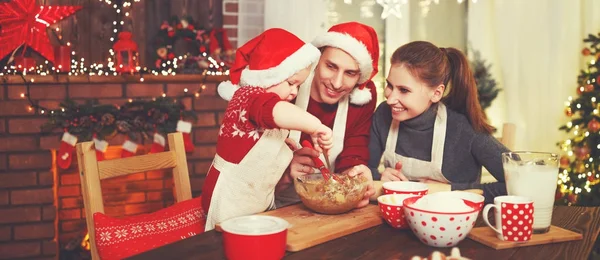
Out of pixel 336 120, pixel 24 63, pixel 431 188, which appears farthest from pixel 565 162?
pixel 24 63

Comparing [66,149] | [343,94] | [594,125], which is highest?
[343,94]

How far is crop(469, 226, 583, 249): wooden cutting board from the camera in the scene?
1307mm

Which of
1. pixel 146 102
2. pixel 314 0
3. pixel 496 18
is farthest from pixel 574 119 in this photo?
pixel 146 102

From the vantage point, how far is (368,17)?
12.7ft

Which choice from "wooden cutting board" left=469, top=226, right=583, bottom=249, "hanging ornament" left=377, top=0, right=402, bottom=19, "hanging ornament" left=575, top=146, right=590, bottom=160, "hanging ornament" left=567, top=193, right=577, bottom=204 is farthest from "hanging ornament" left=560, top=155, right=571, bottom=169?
"wooden cutting board" left=469, top=226, right=583, bottom=249

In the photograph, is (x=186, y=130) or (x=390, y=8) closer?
(x=186, y=130)

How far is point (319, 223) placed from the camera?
145 centimetres

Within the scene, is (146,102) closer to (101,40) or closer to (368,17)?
(101,40)

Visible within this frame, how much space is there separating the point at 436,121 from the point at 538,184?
64 centimetres

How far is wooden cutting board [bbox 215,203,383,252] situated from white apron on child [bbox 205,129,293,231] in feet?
0.31

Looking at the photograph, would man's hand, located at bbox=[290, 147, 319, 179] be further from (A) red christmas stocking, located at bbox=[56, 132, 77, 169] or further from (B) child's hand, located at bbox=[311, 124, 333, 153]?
(A) red christmas stocking, located at bbox=[56, 132, 77, 169]

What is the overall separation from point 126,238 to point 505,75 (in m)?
3.06

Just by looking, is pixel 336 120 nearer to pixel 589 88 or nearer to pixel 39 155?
pixel 39 155

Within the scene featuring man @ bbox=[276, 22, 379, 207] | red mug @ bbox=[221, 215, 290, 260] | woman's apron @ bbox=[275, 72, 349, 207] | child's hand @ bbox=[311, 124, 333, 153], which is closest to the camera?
red mug @ bbox=[221, 215, 290, 260]
